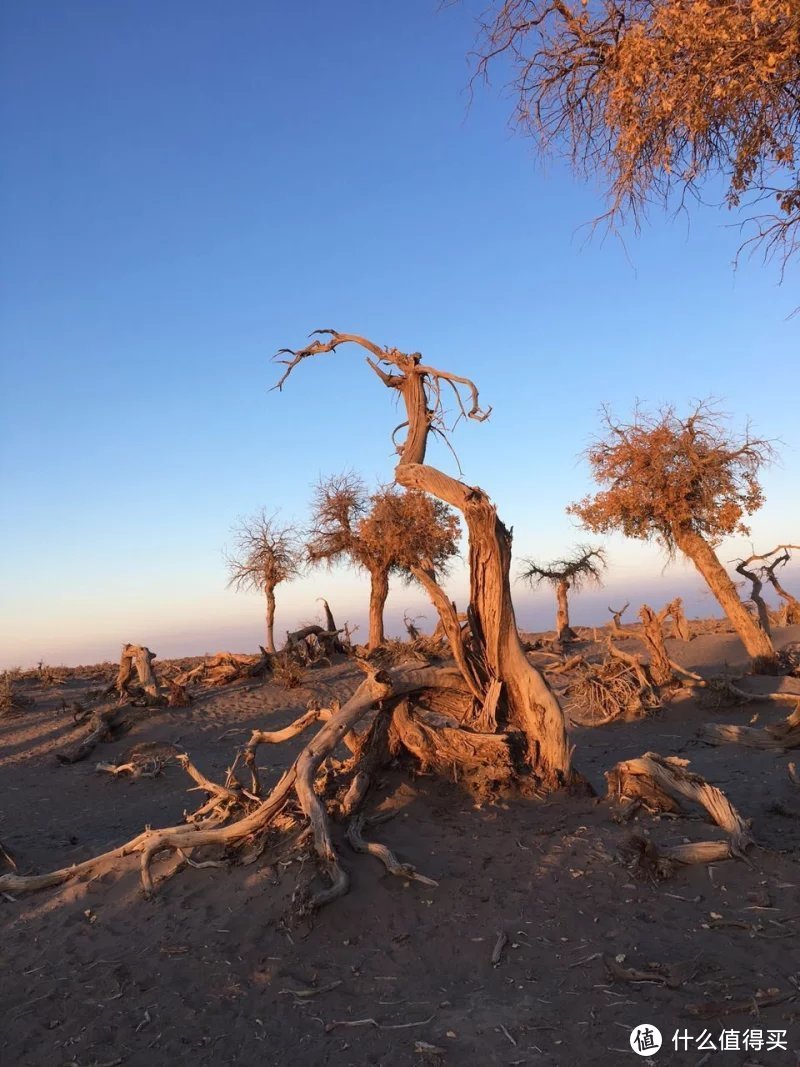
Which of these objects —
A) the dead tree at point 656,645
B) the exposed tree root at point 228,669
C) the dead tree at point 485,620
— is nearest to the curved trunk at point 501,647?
the dead tree at point 485,620

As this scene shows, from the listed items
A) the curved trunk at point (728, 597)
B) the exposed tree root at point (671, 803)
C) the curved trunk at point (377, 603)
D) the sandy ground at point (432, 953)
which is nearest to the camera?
the sandy ground at point (432, 953)

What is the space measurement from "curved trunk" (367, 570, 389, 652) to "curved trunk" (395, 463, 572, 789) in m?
17.6

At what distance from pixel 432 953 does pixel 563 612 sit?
Answer: 2356 centimetres

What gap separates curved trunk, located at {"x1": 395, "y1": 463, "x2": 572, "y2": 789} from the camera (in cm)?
795

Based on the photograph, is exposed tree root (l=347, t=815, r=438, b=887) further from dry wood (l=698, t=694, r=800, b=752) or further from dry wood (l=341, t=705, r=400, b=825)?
dry wood (l=698, t=694, r=800, b=752)

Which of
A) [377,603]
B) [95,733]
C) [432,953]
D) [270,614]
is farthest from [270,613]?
[432,953]

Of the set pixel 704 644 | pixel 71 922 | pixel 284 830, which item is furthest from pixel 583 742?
pixel 704 644

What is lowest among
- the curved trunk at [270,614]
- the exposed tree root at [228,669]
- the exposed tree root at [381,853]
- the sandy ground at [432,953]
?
the sandy ground at [432,953]

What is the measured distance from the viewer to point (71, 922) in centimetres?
643

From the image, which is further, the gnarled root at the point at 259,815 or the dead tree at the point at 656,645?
the dead tree at the point at 656,645

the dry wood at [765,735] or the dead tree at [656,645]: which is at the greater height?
the dead tree at [656,645]

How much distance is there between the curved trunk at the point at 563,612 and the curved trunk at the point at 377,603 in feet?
20.0

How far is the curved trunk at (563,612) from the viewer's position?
27.2 metres

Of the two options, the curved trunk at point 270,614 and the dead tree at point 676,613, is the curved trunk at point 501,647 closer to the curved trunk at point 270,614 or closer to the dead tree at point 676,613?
the dead tree at point 676,613
